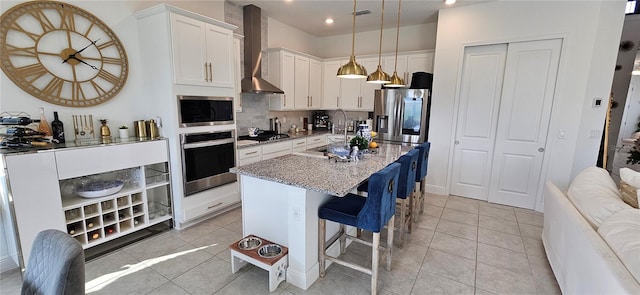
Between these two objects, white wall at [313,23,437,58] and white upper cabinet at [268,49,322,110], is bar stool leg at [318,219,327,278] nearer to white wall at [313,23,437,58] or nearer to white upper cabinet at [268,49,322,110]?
white upper cabinet at [268,49,322,110]

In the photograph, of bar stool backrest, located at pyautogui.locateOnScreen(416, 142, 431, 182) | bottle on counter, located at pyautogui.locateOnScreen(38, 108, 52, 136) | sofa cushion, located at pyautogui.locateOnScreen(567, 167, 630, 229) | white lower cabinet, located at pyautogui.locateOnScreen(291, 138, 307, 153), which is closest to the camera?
sofa cushion, located at pyautogui.locateOnScreen(567, 167, 630, 229)

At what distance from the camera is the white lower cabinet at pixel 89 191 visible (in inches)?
81.2

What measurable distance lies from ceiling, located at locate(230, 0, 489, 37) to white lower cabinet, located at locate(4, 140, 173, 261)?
267 centimetres

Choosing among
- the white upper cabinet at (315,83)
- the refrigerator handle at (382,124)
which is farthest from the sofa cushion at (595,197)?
the white upper cabinet at (315,83)

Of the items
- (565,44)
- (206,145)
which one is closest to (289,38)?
(206,145)

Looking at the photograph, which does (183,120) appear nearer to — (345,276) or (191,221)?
(191,221)

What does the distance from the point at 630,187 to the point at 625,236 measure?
945 millimetres

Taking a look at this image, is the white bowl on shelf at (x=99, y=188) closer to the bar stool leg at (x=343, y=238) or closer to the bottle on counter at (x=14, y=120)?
the bottle on counter at (x=14, y=120)

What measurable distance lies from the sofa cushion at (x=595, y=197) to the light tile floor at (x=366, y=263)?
71 centimetres

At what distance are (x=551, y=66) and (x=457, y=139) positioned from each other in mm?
1453

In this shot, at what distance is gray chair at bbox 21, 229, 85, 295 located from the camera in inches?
38.2

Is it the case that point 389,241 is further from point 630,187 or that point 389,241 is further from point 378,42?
point 378,42

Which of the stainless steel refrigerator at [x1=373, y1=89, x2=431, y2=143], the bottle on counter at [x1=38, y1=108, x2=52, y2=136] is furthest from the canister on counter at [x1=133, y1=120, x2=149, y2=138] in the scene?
the stainless steel refrigerator at [x1=373, y1=89, x2=431, y2=143]

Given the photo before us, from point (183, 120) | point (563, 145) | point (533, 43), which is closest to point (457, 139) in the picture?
point (563, 145)
